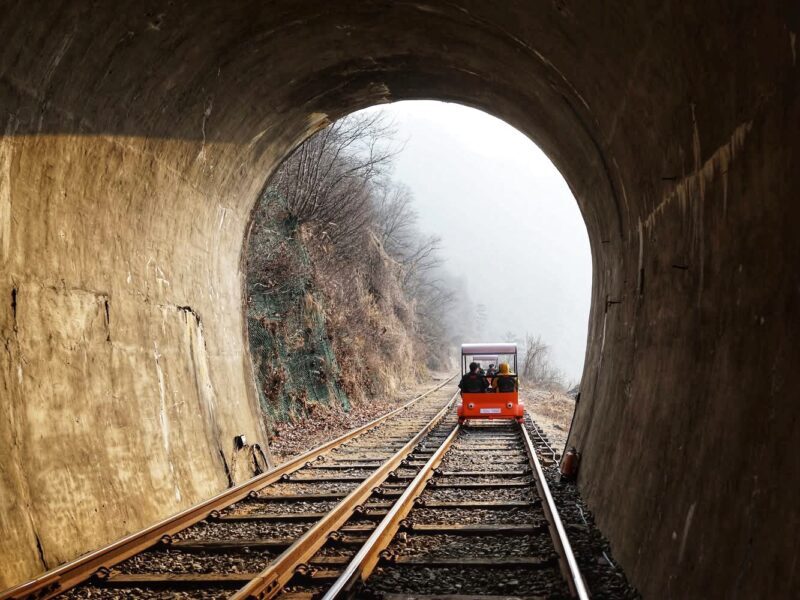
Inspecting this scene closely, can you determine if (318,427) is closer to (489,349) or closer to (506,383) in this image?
(506,383)

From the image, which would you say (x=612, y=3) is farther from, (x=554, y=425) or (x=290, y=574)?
(x=554, y=425)

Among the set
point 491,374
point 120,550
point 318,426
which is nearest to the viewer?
Answer: point 120,550

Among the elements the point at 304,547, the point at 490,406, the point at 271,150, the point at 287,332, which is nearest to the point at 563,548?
the point at 304,547

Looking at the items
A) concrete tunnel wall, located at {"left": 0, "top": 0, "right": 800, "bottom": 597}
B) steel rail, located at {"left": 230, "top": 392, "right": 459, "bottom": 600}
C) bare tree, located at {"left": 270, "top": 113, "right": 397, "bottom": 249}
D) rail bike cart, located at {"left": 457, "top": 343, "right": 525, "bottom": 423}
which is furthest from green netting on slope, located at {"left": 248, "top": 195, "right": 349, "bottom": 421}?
steel rail, located at {"left": 230, "top": 392, "right": 459, "bottom": 600}

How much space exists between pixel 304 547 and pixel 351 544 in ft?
1.72

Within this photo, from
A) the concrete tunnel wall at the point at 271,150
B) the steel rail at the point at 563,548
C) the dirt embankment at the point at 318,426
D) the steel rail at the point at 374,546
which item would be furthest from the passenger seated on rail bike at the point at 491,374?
the steel rail at the point at 563,548

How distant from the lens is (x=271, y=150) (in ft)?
35.5

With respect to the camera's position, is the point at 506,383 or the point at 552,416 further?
the point at 552,416

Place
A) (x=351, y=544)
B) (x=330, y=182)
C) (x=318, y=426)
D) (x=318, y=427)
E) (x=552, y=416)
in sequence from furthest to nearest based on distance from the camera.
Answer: (x=330, y=182) → (x=552, y=416) → (x=318, y=426) → (x=318, y=427) → (x=351, y=544)

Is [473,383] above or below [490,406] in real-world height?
above

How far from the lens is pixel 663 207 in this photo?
5863mm

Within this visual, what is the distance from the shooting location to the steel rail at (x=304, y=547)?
4.94 metres

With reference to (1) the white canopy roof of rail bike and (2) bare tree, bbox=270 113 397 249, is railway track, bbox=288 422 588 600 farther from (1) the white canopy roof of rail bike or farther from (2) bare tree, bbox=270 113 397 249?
(2) bare tree, bbox=270 113 397 249

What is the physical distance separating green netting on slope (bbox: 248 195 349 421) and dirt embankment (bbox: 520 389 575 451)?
5.53 metres
